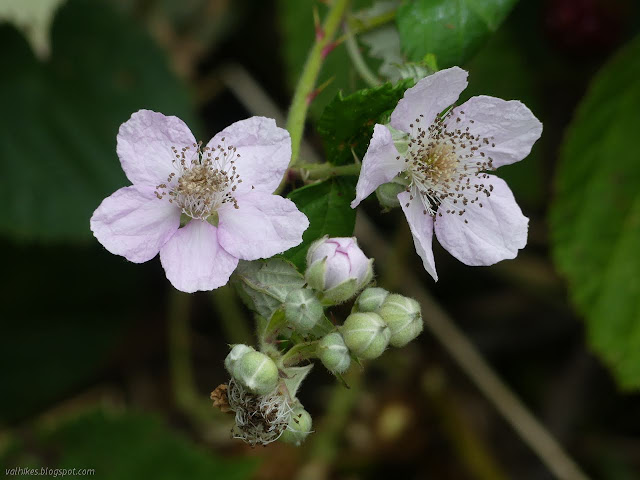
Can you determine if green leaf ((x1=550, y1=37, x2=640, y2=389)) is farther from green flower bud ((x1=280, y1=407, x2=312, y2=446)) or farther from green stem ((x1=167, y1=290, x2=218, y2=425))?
green stem ((x1=167, y1=290, x2=218, y2=425))

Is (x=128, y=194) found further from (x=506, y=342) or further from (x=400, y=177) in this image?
(x=506, y=342)

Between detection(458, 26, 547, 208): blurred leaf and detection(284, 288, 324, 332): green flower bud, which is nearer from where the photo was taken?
detection(284, 288, 324, 332): green flower bud

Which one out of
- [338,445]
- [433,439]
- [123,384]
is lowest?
[433,439]

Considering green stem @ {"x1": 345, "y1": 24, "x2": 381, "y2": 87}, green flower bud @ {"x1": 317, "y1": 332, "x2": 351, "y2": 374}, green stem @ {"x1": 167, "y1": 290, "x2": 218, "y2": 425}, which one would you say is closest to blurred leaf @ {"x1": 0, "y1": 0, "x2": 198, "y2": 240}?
green stem @ {"x1": 167, "y1": 290, "x2": 218, "y2": 425}

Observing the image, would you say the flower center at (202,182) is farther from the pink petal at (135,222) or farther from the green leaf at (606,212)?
the green leaf at (606,212)

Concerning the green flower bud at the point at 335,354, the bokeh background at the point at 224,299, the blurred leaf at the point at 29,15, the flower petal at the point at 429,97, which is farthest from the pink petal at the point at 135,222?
the bokeh background at the point at 224,299

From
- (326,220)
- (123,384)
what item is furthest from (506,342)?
(326,220)
